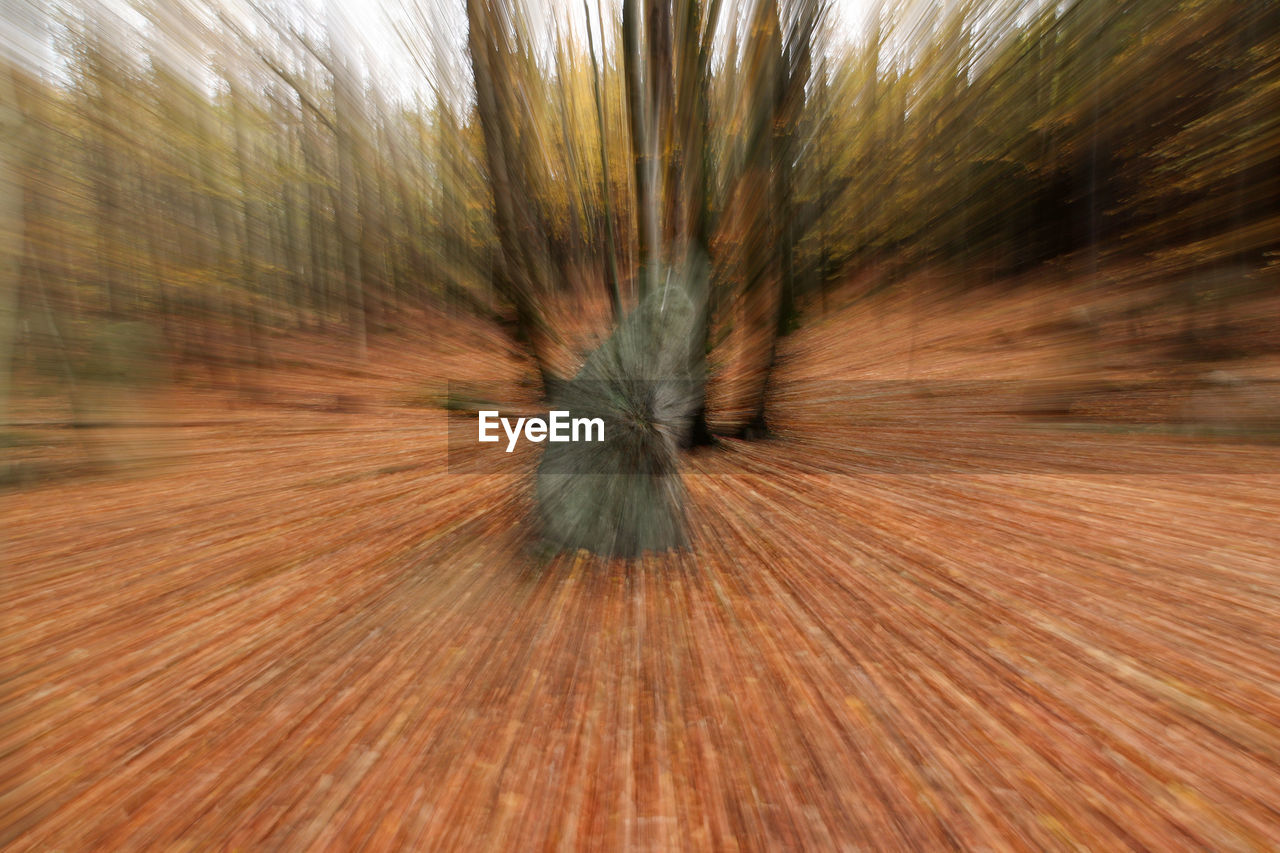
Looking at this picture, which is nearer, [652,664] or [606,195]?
[652,664]

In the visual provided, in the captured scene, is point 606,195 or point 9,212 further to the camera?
point 606,195

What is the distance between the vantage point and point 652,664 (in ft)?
0.64

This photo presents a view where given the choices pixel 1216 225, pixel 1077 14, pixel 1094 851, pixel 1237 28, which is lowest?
pixel 1094 851

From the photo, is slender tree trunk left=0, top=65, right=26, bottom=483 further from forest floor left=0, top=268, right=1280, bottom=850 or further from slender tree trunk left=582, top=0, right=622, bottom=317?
slender tree trunk left=582, top=0, right=622, bottom=317

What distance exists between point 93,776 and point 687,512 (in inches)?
11.1

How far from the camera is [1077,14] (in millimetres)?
803

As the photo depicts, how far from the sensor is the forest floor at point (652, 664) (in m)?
0.14

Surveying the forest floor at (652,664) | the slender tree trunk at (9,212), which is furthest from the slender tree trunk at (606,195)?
the slender tree trunk at (9,212)

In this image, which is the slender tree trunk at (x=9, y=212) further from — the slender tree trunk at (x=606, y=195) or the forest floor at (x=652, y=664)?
the slender tree trunk at (x=606, y=195)

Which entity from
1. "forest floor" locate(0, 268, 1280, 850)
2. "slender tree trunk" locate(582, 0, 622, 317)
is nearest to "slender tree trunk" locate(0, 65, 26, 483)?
"forest floor" locate(0, 268, 1280, 850)

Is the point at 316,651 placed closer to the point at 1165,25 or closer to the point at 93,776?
the point at 93,776

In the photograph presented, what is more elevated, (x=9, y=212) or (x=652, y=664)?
(x=9, y=212)

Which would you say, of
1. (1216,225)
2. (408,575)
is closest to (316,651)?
(408,575)

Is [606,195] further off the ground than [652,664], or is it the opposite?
[606,195]
